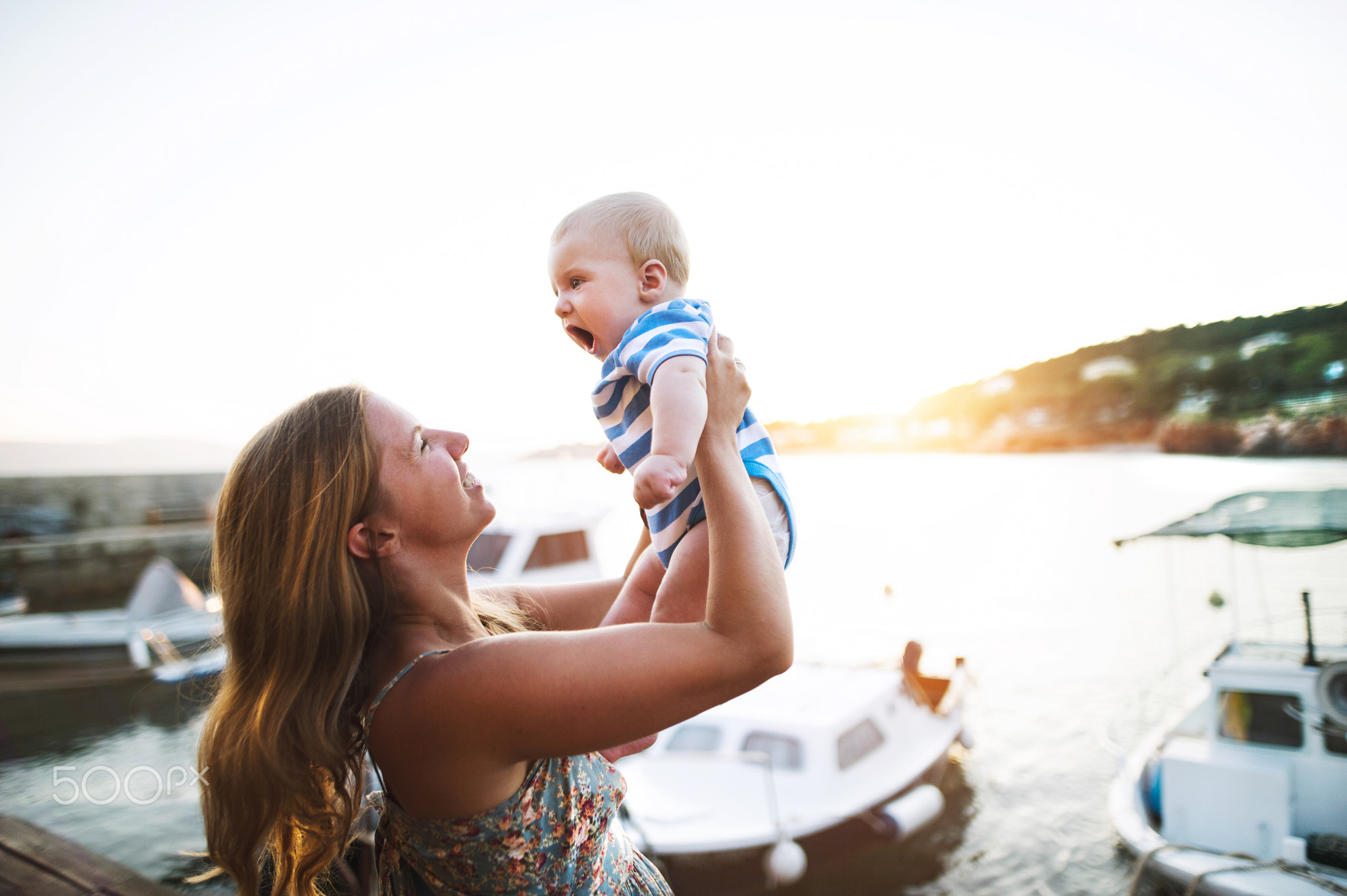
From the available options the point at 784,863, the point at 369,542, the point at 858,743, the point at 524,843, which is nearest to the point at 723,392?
the point at 369,542

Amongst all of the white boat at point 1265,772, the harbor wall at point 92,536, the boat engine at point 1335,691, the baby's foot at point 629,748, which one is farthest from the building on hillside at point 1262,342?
the harbor wall at point 92,536

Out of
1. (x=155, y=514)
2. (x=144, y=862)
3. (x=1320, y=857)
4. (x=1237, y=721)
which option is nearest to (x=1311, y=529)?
(x=1237, y=721)

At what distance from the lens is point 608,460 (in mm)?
1638

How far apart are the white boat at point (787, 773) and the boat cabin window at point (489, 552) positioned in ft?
18.8

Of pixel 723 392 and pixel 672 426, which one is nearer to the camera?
pixel 672 426

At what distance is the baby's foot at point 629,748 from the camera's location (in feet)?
3.95

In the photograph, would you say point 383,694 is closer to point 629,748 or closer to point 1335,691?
point 629,748

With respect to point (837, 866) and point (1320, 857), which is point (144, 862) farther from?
point (1320, 857)

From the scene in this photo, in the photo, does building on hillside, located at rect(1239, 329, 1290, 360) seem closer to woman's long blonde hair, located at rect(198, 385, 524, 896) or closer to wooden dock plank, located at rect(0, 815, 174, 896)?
woman's long blonde hair, located at rect(198, 385, 524, 896)

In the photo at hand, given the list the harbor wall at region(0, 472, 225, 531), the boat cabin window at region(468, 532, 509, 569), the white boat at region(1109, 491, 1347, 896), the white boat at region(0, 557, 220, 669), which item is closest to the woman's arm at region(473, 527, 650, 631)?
the white boat at region(1109, 491, 1347, 896)

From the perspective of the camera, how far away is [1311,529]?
7.80m

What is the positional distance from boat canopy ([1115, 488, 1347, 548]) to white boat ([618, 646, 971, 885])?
4.20 meters

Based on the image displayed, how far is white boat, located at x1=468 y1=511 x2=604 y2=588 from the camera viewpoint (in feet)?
41.4

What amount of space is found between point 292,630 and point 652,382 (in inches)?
30.7
